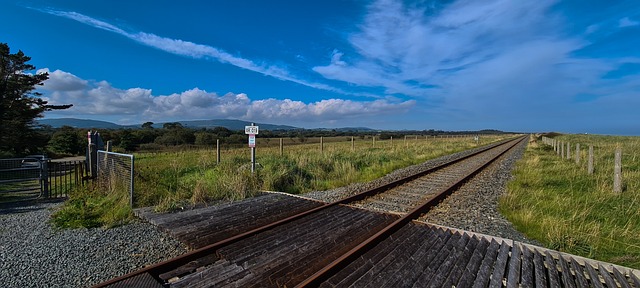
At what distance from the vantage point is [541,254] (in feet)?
14.5

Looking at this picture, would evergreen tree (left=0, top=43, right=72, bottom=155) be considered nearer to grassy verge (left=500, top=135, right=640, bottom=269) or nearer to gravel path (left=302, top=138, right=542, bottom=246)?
gravel path (left=302, top=138, right=542, bottom=246)

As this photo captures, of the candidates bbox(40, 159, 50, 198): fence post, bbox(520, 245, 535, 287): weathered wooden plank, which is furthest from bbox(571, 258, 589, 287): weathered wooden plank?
bbox(40, 159, 50, 198): fence post

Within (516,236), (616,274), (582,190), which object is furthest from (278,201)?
(582,190)

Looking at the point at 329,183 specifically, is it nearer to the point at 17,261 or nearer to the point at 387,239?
the point at 387,239

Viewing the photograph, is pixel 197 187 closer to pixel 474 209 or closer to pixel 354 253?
pixel 354 253

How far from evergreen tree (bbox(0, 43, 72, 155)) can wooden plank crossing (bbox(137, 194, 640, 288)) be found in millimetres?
28954

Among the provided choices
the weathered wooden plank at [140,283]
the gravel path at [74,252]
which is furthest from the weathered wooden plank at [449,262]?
the gravel path at [74,252]

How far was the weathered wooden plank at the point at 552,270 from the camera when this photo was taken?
3.56 meters

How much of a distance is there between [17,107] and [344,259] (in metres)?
34.9

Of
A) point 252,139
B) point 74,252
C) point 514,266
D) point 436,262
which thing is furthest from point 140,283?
point 252,139

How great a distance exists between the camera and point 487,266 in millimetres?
3982

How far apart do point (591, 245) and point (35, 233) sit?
9653 millimetres

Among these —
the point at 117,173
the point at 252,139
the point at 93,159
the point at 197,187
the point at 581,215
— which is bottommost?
the point at 581,215

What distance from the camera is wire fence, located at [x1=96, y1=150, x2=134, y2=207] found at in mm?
7509
